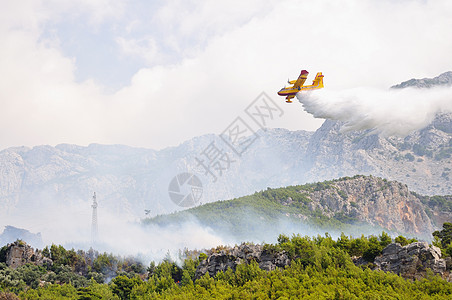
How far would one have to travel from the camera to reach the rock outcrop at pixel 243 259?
6500cm

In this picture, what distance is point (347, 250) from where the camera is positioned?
62969 millimetres

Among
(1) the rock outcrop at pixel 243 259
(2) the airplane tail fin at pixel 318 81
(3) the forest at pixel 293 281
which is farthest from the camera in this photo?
(2) the airplane tail fin at pixel 318 81

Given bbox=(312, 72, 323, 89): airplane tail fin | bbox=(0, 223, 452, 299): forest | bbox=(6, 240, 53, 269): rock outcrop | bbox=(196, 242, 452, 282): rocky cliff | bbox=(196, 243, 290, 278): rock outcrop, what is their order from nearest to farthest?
bbox=(0, 223, 452, 299): forest < bbox=(196, 242, 452, 282): rocky cliff < bbox=(196, 243, 290, 278): rock outcrop < bbox=(312, 72, 323, 89): airplane tail fin < bbox=(6, 240, 53, 269): rock outcrop

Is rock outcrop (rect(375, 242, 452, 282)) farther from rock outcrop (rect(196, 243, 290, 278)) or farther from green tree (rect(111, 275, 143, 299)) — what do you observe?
green tree (rect(111, 275, 143, 299))

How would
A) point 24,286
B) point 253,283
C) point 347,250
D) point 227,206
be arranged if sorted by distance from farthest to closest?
point 227,206 < point 24,286 < point 347,250 < point 253,283

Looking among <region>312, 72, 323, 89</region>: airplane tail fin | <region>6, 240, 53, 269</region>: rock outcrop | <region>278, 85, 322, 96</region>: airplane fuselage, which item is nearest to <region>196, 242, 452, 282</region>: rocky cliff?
<region>278, 85, 322, 96</region>: airplane fuselage

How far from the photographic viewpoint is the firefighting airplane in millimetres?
75938

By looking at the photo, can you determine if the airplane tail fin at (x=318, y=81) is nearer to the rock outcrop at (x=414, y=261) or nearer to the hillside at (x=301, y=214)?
the rock outcrop at (x=414, y=261)

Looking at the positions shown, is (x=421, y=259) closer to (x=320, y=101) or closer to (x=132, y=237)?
(x=320, y=101)

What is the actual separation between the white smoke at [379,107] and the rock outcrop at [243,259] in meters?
28.1

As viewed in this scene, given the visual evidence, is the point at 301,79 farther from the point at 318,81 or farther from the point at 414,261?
the point at 414,261

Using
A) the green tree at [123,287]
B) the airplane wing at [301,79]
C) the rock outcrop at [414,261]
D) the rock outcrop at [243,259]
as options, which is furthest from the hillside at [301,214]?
the rock outcrop at [414,261]

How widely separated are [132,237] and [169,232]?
799 inches

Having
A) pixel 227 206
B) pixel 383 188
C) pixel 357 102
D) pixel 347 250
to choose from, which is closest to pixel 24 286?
pixel 347 250
